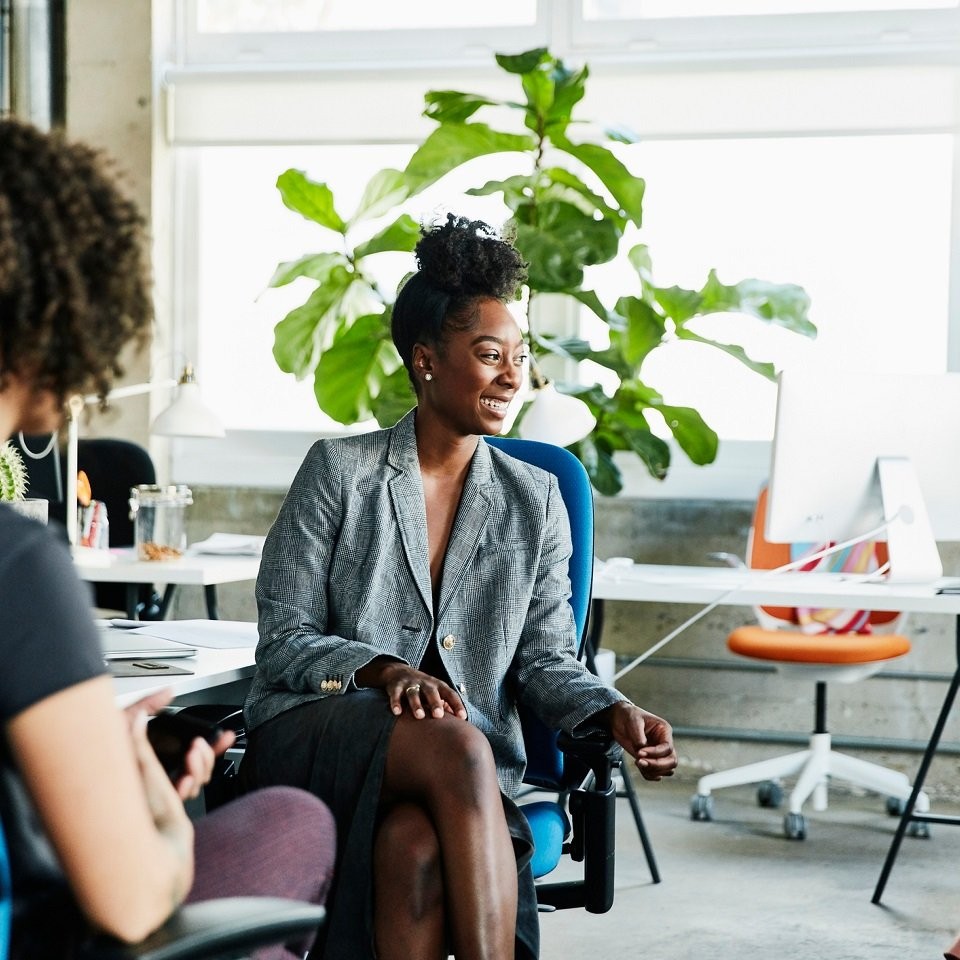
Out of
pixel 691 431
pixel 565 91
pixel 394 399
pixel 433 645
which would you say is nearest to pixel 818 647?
pixel 691 431

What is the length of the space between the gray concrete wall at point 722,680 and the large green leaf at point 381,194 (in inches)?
47.9

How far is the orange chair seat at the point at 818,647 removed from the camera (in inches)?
146

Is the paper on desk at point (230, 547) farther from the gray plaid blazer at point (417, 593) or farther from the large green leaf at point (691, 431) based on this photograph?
the gray plaid blazer at point (417, 593)

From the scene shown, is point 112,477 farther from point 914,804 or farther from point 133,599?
point 914,804

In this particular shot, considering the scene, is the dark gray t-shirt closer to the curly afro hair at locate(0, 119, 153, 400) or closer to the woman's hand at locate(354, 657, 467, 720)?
the curly afro hair at locate(0, 119, 153, 400)

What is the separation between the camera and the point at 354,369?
13.8 ft

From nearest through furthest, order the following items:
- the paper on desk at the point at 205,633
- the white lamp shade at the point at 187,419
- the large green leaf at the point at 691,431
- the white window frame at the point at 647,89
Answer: the paper on desk at the point at 205,633 < the white lamp shade at the point at 187,419 < the large green leaf at the point at 691,431 < the white window frame at the point at 647,89

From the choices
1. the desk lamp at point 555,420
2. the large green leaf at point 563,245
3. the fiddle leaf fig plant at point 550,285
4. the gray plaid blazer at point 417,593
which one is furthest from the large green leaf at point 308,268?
the gray plaid blazer at point 417,593

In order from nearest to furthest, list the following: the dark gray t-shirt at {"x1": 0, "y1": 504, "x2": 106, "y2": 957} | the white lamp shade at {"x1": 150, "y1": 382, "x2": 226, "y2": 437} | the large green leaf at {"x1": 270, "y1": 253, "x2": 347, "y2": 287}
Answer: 1. the dark gray t-shirt at {"x1": 0, "y1": 504, "x2": 106, "y2": 957}
2. the white lamp shade at {"x1": 150, "y1": 382, "x2": 226, "y2": 437}
3. the large green leaf at {"x1": 270, "y1": 253, "x2": 347, "y2": 287}

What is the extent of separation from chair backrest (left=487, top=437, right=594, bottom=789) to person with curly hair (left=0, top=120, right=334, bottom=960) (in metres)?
1.11

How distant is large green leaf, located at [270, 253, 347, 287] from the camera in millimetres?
4230

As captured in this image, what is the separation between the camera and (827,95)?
444 centimetres

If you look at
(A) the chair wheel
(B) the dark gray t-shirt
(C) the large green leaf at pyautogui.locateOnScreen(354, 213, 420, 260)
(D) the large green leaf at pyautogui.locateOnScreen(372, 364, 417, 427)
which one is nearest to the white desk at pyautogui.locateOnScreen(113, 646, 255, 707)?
(B) the dark gray t-shirt

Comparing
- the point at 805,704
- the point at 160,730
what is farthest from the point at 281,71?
the point at 160,730
